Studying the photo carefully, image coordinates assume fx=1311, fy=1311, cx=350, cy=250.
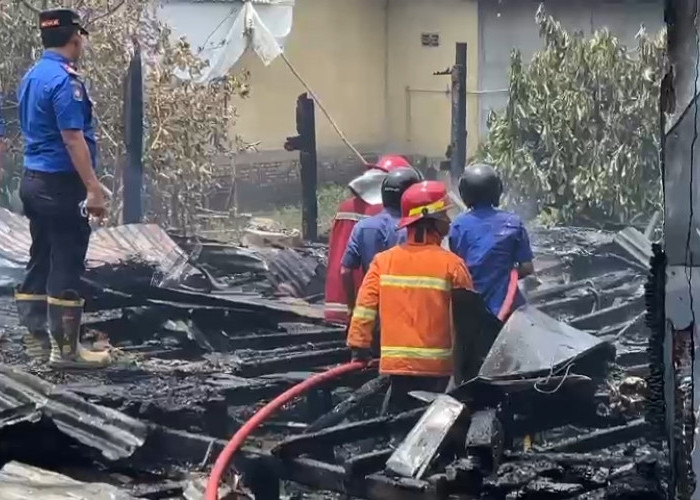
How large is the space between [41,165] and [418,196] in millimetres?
2362

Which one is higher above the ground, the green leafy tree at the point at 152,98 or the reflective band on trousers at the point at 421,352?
the green leafy tree at the point at 152,98

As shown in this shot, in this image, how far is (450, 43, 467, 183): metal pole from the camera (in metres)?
10.9

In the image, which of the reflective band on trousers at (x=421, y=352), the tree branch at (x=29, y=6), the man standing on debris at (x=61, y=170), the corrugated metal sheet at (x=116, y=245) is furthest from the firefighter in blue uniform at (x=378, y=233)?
the tree branch at (x=29, y=6)

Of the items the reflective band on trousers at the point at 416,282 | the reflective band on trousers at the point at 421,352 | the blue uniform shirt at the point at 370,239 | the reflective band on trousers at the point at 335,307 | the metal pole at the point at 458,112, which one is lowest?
the reflective band on trousers at the point at 335,307

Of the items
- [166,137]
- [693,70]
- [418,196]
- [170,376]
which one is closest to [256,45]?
[166,137]

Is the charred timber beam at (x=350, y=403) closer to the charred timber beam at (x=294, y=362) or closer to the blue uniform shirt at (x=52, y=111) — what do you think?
the charred timber beam at (x=294, y=362)

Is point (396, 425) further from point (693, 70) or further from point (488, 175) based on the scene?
point (693, 70)

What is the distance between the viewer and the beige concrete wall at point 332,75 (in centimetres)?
1234

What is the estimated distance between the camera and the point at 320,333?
333 inches

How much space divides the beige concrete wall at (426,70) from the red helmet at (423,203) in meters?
5.43

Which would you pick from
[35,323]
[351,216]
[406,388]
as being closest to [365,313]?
[406,388]

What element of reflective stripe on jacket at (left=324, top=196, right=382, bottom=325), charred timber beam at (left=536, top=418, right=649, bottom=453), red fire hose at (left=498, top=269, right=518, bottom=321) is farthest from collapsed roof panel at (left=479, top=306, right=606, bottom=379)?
reflective stripe on jacket at (left=324, top=196, right=382, bottom=325)

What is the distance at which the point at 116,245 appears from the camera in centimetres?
978

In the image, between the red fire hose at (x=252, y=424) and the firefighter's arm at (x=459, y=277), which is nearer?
the red fire hose at (x=252, y=424)
